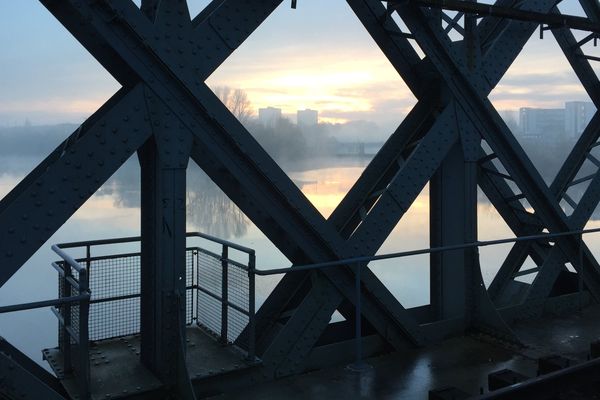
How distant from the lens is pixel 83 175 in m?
4.51

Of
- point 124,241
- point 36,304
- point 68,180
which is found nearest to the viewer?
point 36,304

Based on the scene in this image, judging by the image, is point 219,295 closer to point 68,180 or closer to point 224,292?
point 224,292

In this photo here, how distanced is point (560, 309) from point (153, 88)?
6.34m

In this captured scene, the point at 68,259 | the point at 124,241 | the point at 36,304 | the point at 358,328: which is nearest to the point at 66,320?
the point at 68,259

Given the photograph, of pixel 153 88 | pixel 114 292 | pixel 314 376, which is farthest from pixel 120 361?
pixel 153 88

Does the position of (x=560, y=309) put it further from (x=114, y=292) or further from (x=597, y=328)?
(x=114, y=292)

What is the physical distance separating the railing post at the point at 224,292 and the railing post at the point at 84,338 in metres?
1.57

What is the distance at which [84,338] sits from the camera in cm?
430

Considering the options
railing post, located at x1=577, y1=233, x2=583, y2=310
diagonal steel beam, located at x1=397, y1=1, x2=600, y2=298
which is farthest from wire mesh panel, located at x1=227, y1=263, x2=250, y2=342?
railing post, located at x1=577, y1=233, x2=583, y2=310

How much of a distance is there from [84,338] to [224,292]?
172 cm

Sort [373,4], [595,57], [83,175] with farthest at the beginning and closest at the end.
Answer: [595,57]
[373,4]
[83,175]

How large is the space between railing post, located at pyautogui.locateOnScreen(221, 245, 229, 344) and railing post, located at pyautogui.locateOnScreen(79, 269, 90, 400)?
157cm

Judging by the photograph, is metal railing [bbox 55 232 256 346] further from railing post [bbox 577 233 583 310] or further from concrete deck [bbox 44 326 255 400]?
railing post [bbox 577 233 583 310]

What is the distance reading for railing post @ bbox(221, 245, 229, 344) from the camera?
5684 millimetres
